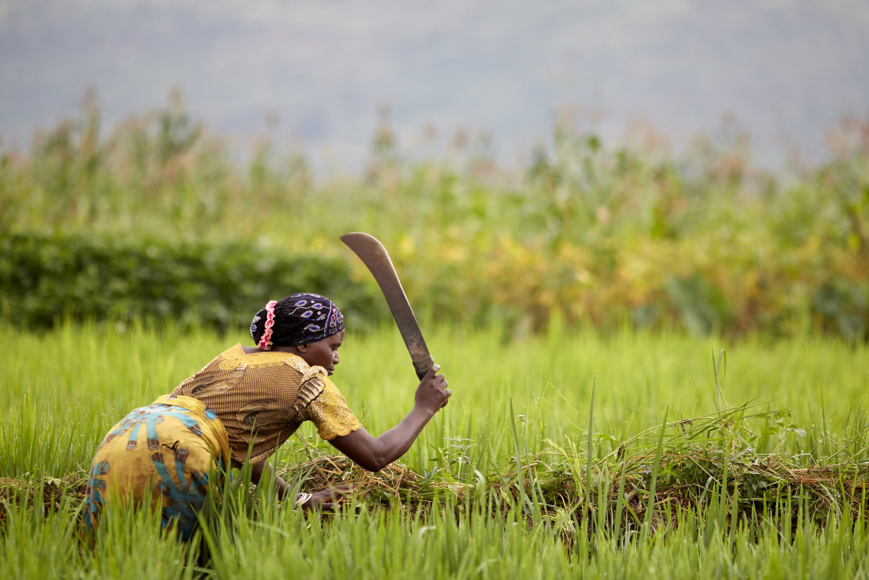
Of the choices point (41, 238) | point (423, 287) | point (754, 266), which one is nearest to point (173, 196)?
point (41, 238)

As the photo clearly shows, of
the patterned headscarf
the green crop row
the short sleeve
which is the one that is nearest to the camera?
the short sleeve

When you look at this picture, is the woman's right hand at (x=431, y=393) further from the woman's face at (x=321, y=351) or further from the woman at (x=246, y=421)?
the woman's face at (x=321, y=351)

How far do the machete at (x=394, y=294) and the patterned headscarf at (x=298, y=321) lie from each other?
171 millimetres

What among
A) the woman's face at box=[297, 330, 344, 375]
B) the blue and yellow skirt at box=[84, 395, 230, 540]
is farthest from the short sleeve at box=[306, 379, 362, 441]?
the blue and yellow skirt at box=[84, 395, 230, 540]

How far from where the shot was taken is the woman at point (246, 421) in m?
1.93

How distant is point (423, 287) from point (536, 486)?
392 centimetres

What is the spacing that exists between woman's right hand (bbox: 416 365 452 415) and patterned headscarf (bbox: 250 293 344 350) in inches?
12.8

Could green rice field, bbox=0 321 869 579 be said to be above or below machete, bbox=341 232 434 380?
below

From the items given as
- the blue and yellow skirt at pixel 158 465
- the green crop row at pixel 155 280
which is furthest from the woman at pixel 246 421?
the green crop row at pixel 155 280

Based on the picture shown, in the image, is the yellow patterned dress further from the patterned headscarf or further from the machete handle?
the machete handle

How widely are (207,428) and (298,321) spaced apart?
1.34ft

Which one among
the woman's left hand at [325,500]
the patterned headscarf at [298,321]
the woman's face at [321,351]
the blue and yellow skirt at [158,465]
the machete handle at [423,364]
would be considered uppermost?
the patterned headscarf at [298,321]

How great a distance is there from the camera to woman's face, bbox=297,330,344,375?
2.18 metres

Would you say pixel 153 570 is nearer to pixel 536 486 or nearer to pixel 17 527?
pixel 17 527
